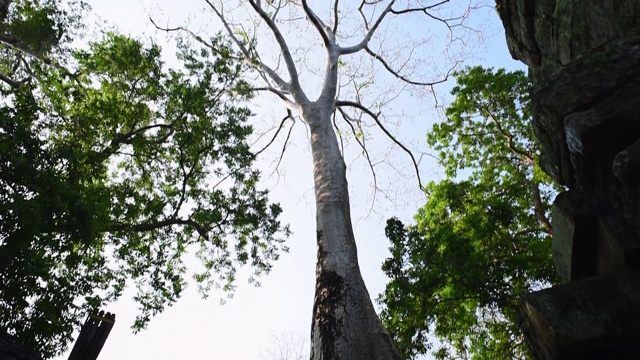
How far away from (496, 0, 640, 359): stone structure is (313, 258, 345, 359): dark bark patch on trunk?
1489 mm

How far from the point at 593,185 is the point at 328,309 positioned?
7.83 feet

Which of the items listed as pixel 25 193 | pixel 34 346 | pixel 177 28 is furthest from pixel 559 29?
pixel 177 28

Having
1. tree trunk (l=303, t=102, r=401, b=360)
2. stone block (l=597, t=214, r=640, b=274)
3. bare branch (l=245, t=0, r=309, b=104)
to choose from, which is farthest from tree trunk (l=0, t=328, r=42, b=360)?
bare branch (l=245, t=0, r=309, b=104)

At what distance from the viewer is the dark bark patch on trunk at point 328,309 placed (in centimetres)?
343

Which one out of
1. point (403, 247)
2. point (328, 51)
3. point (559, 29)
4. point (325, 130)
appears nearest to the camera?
point (559, 29)

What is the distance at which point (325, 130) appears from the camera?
271 inches

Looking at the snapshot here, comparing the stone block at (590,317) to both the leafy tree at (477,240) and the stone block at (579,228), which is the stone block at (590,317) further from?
the leafy tree at (477,240)

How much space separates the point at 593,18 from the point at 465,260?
345 centimetres

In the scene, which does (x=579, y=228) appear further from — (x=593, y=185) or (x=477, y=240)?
(x=477, y=240)

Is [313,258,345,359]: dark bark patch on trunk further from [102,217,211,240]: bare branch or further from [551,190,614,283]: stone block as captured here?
[102,217,211,240]: bare branch

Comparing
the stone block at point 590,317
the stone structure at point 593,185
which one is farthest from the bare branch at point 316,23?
the stone block at point 590,317

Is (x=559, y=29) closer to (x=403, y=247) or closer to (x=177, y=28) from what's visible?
(x=403, y=247)

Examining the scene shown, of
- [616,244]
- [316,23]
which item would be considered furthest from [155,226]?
[616,244]

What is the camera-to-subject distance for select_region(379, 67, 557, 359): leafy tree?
5.62 m
